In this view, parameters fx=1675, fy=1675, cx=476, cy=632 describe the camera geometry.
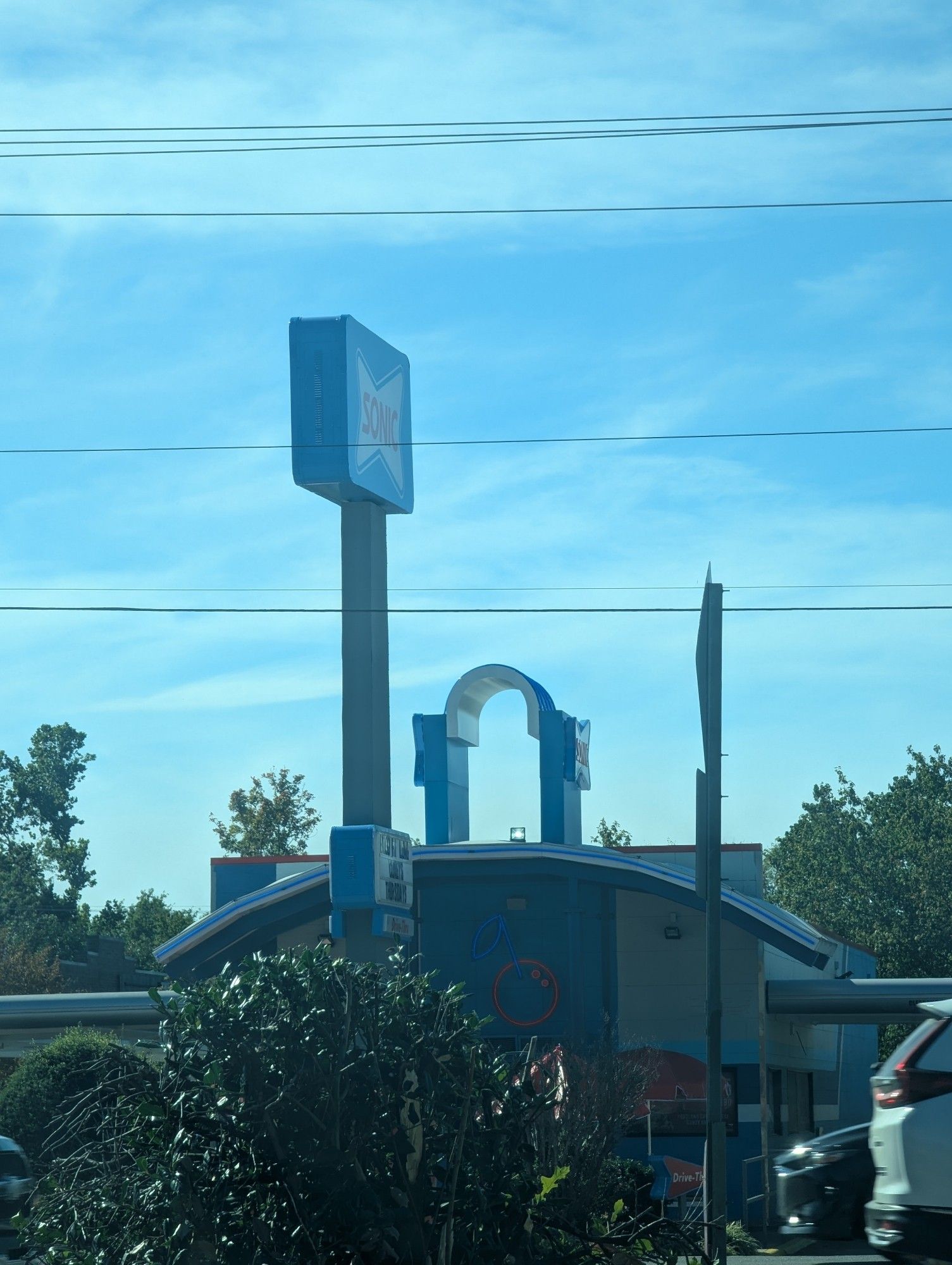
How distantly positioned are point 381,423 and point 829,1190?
674 inches

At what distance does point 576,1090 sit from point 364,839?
757 centimetres

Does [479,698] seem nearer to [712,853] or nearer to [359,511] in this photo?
[359,511]

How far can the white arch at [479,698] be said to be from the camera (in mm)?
30156

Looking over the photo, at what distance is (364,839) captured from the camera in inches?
1065

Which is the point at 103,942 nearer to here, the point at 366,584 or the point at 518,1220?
the point at 366,584

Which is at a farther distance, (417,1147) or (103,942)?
(103,942)

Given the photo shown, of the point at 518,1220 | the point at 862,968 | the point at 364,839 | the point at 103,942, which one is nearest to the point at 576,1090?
the point at 364,839

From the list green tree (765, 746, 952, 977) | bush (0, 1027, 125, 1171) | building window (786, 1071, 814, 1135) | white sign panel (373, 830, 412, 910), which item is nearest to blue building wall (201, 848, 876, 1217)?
white sign panel (373, 830, 412, 910)

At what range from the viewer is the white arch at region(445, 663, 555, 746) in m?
30.2

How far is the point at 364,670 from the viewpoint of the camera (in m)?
28.0

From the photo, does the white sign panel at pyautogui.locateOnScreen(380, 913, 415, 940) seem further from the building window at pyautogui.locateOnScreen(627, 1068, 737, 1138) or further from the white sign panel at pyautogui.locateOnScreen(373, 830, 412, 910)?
the building window at pyautogui.locateOnScreen(627, 1068, 737, 1138)

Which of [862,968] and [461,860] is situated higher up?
[461,860]

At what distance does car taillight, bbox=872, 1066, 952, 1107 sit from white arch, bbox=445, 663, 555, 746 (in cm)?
2012

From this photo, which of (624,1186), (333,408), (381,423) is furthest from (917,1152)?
(381,423)
